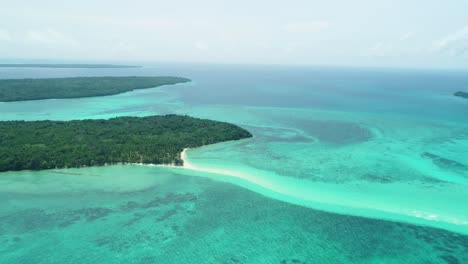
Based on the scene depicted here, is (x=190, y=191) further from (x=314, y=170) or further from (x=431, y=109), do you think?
(x=431, y=109)

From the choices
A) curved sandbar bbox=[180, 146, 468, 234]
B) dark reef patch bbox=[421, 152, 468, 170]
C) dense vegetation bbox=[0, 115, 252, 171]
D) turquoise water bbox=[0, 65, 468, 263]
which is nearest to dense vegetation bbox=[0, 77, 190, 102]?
dense vegetation bbox=[0, 115, 252, 171]

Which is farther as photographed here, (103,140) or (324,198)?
(103,140)

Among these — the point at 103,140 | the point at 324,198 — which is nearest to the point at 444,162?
the point at 324,198

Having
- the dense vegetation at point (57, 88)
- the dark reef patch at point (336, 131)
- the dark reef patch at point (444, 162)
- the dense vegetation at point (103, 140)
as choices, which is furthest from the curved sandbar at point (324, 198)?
the dense vegetation at point (57, 88)

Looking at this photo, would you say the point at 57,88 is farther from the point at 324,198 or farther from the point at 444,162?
the point at 444,162

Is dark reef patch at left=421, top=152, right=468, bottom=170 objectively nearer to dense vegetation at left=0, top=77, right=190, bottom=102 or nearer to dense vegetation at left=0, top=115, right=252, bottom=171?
dense vegetation at left=0, top=115, right=252, bottom=171

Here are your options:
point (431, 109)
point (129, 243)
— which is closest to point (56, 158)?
point (129, 243)

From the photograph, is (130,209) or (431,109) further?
(431,109)

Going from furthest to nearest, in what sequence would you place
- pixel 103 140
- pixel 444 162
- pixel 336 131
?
pixel 336 131 → pixel 103 140 → pixel 444 162
